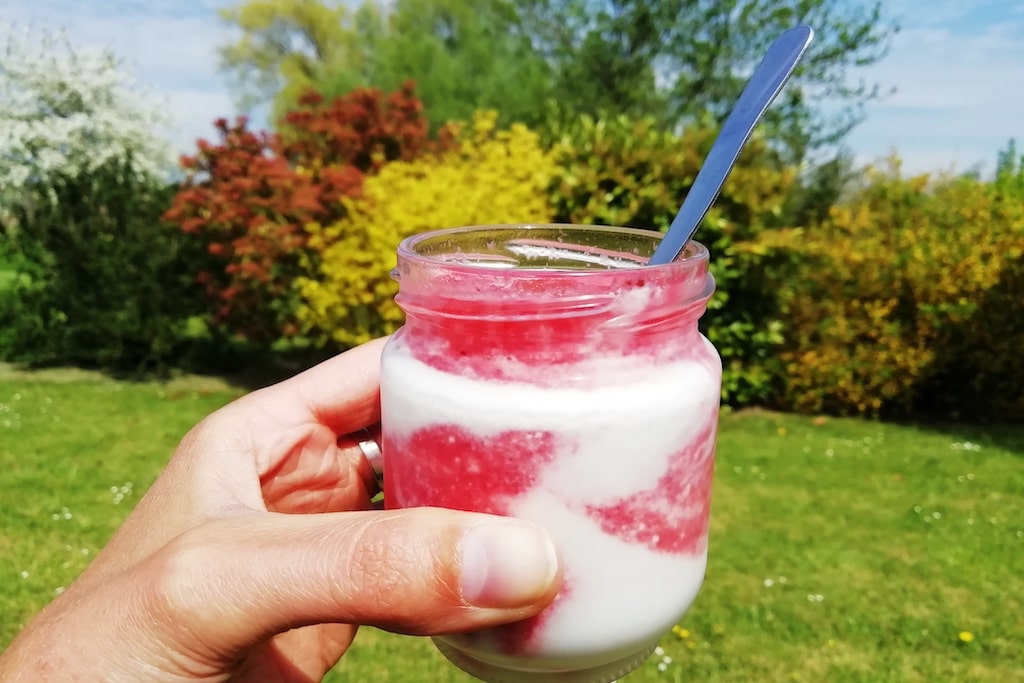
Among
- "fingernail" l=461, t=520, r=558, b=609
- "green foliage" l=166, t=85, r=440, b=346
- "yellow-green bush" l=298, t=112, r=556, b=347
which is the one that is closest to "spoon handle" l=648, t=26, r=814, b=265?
"fingernail" l=461, t=520, r=558, b=609

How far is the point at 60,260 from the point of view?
371 inches

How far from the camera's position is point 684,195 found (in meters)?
7.35

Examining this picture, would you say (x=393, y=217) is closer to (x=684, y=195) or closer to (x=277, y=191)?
(x=277, y=191)

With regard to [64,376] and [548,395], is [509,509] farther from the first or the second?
[64,376]

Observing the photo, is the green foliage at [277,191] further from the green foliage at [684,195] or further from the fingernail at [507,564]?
the fingernail at [507,564]

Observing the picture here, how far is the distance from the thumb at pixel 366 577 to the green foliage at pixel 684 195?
235 inches

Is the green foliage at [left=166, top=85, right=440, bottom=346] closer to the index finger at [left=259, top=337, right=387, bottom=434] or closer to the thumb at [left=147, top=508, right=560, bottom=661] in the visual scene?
the index finger at [left=259, top=337, right=387, bottom=434]

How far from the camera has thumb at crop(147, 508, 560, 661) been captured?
1.27m

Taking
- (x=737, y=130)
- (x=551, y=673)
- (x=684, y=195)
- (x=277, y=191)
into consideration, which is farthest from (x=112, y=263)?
(x=737, y=130)

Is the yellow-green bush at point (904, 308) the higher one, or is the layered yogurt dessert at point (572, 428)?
the layered yogurt dessert at point (572, 428)

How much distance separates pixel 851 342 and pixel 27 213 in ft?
31.4

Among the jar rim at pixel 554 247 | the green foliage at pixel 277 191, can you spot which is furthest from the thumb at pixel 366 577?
the green foliage at pixel 277 191

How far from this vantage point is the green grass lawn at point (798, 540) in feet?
13.0

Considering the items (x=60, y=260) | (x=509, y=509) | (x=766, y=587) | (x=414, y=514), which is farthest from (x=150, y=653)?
(x=60, y=260)
